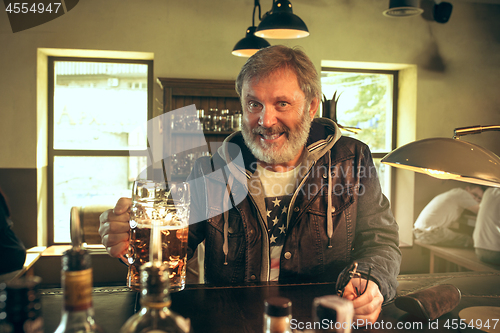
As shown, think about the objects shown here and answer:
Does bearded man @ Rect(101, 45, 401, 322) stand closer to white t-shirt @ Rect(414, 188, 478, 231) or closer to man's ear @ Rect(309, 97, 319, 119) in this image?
man's ear @ Rect(309, 97, 319, 119)

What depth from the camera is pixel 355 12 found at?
4.30 meters

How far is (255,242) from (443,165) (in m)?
0.81

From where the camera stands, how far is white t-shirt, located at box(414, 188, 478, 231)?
399 cm

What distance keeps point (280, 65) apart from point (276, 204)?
22.5 inches

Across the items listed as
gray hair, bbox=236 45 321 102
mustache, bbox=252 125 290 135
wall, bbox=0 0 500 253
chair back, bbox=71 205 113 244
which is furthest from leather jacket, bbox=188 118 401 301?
wall, bbox=0 0 500 253

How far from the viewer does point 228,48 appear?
13.4 ft

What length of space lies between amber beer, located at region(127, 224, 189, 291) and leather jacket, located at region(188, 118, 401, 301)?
0.54 metres

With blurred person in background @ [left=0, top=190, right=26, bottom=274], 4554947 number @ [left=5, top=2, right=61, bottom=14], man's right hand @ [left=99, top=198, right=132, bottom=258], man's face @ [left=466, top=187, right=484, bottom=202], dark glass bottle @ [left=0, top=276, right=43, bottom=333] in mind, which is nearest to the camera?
dark glass bottle @ [left=0, top=276, right=43, bottom=333]

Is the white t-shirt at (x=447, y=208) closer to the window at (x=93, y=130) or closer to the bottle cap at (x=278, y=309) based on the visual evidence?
the window at (x=93, y=130)

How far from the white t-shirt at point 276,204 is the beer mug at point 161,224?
24.2 inches

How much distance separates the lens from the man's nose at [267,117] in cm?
157

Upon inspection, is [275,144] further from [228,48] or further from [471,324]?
[228,48]

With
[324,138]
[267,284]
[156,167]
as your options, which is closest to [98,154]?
[156,167]

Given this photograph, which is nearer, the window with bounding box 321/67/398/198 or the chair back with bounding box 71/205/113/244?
the chair back with bounding box 71/205/113/244
